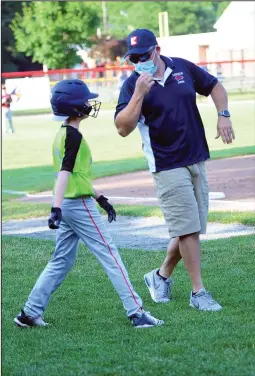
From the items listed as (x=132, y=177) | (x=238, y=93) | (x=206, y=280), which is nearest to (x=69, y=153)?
(x=206, y=280)

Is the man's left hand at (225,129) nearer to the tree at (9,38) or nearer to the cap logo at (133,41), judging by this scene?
the cap logo at (133,41)

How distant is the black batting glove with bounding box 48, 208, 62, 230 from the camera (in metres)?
6.14

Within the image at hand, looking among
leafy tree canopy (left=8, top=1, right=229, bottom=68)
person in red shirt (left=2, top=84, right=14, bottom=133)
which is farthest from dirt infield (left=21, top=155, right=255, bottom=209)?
leafy tree canopy (left=8, top=1, right=229, bottom=68)

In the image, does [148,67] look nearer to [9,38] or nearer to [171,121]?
[171,121]

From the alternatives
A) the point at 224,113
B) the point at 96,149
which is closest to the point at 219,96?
the point at 224,113

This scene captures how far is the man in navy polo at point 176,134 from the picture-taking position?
21.9 ft

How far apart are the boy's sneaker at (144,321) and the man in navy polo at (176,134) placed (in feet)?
1.66

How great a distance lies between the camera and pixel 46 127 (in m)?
37.1

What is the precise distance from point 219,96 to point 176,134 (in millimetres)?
554

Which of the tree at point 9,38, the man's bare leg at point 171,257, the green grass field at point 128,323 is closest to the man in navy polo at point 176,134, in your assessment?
the man's bare leg at point 171,257

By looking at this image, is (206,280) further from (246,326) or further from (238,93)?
(238,93)

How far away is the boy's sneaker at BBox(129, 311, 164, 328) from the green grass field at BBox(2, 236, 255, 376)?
0.26 feet

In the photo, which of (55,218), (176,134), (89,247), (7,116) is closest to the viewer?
(55,218)

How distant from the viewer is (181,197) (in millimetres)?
6824
